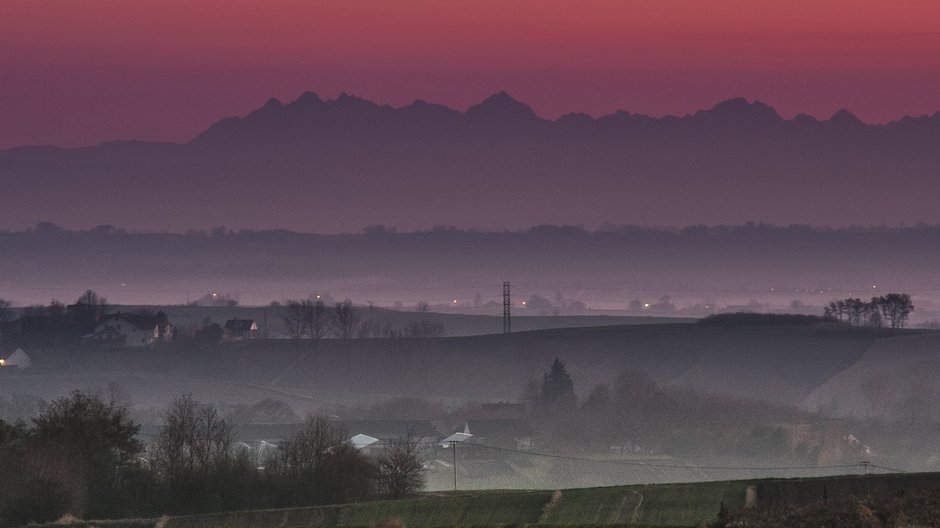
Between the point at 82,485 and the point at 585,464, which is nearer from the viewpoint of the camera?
the point at 82,485

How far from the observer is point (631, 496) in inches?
3711

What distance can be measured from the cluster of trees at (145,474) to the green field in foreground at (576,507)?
991 centimetres

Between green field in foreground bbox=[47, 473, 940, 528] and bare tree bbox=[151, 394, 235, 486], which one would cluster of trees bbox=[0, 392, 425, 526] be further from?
green field in foreground bbox=[47, 473, 940, 528]

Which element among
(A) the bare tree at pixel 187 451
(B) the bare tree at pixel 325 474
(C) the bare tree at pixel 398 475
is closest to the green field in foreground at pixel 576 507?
(B) the bare tree at pixel 325 474

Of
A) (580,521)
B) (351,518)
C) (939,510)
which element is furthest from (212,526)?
(939,510)

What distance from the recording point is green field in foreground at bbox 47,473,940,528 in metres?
87.2

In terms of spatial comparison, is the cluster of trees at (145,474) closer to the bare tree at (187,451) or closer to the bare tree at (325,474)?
the bare tree at (325,474)

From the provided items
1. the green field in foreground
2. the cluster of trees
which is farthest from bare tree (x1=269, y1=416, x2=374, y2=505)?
the green field in foreground

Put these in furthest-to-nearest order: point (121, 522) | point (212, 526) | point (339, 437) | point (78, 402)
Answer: point (339, 437), point (78, 402), point (121, 522), point (212, 526)

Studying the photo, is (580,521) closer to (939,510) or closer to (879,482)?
(879,482)

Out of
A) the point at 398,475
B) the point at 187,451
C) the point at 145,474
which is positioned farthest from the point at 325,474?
the point at 187,451

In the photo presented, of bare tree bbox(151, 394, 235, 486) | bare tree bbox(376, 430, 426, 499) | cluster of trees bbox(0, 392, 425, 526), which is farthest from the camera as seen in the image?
bare tree bbox(151, 394, 235, 486)

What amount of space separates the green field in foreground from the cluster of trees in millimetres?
9909

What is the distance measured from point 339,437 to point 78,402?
20.1 m
